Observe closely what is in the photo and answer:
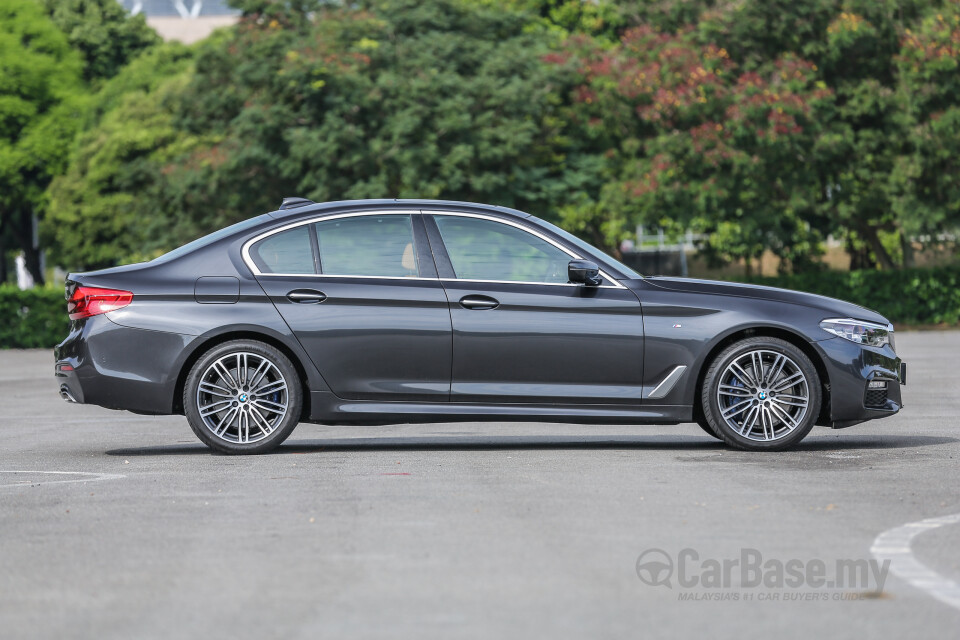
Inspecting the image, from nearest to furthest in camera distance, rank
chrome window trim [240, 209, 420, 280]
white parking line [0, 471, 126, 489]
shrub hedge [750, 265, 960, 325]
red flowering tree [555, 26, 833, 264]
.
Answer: white parking line [0, 471, 126, 489]
chrome window trim [240, 209, 420, 280]
red flowering tree [555, 26, 833, 264]
shrub hedge [750, 265, 960, 325]

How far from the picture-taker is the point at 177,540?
21.6 ft

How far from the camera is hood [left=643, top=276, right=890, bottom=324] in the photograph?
33.2 ft

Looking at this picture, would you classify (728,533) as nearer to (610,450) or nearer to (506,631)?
(506,631)

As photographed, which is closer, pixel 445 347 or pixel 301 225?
pixel 445 347

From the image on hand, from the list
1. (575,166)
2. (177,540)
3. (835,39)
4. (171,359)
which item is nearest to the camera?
(177,540)

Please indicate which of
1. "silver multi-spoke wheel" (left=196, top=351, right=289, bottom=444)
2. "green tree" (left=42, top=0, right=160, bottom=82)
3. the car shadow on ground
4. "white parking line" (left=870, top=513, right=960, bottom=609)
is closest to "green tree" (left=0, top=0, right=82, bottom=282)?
"green tree" (left=42, top=0, right=160, bottom=82)

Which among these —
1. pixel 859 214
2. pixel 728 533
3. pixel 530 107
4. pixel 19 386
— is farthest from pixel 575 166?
pixel 728 533

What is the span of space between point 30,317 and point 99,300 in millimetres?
26805

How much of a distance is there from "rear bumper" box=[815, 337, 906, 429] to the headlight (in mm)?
49

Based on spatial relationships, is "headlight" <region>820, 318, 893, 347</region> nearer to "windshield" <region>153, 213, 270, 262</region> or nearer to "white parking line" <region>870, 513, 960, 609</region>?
"white parking line" <region>870, 513, 960, 609</region>

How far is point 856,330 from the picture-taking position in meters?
10.2

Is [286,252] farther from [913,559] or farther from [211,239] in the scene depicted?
[913,559]

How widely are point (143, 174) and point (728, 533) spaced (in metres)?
43.8

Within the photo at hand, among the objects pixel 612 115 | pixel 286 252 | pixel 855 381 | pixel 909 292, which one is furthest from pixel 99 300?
pixel 909 292
